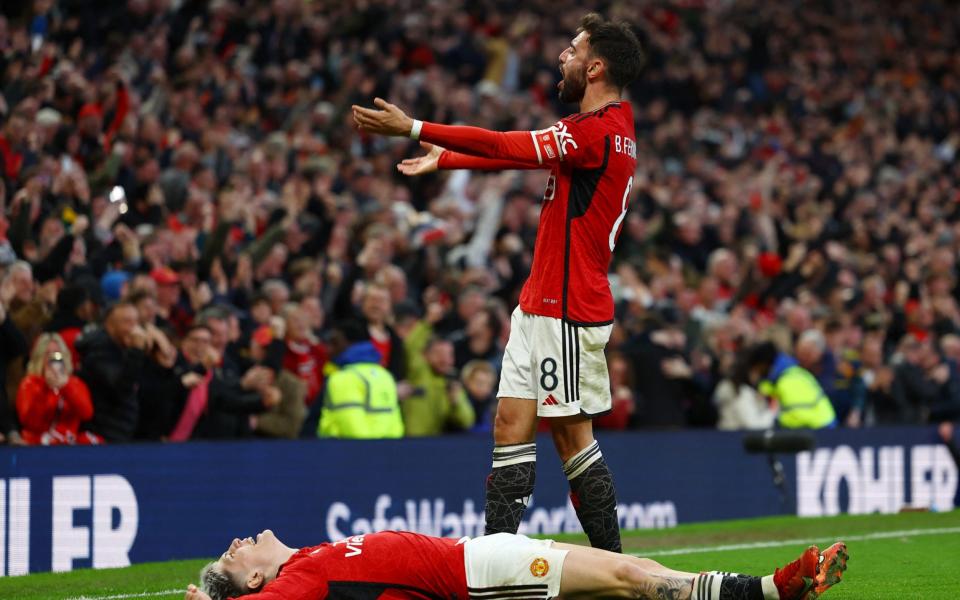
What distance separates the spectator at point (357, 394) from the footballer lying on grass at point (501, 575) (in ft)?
19.4

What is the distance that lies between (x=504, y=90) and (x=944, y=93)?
11.0 meters

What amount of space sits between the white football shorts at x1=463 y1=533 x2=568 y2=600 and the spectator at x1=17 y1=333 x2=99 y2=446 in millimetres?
5035

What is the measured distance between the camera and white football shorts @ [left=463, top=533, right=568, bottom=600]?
242 inches

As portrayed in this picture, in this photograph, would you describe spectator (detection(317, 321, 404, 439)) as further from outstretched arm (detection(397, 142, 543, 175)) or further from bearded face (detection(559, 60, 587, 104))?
bearded face (detection(559, 60, 587, 104))

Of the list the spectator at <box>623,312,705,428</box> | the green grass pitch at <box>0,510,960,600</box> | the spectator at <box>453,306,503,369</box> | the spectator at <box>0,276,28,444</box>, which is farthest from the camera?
the spectator at <box>623,312,705,428</box>

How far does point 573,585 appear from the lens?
6164 mm

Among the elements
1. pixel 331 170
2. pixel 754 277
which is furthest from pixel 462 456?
pixel 754 277

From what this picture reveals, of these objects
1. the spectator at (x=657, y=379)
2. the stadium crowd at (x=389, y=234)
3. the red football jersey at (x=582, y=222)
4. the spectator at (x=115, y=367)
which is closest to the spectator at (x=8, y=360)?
the stadium crowd at (x=389, y=234)

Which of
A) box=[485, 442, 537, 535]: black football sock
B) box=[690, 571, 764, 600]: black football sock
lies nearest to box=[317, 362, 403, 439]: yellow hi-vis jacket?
box=[485, 442, 537, 535]: black football sock

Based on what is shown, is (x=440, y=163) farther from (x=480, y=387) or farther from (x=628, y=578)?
(x=480, y=387)

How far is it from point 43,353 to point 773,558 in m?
5.22

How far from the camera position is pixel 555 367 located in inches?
276

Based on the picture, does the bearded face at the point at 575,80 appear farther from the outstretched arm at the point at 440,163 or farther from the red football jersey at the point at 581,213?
the outstretched arm at the point at 440,163

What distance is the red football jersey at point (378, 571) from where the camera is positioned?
6.15m
